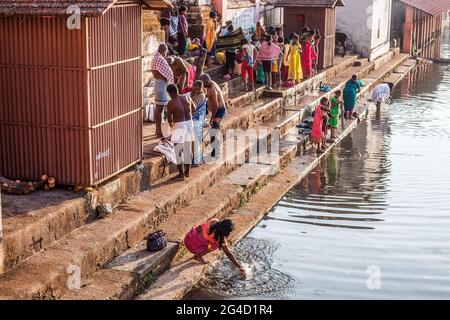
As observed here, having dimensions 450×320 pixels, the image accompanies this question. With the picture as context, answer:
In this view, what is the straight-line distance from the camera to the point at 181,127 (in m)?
11.4

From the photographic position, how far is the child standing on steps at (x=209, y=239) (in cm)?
922

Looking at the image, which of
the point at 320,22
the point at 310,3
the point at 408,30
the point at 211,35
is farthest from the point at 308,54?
the point at 408,30

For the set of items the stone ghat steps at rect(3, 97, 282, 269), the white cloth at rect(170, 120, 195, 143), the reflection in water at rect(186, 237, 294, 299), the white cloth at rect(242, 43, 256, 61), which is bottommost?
the reflection in water at rect(186, 237, 294, 299)

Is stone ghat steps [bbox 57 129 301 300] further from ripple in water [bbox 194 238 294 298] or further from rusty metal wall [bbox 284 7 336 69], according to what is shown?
rusty metal wall [bbox 284 7 336 69]

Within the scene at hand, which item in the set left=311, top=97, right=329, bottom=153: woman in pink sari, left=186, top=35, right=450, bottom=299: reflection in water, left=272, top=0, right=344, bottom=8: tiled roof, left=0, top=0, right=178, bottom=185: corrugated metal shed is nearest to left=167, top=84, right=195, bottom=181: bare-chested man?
left=0, top=0, right=178, bottom=185: corrugated metal shed

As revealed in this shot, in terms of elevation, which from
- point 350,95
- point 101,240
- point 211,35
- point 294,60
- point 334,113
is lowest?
point 101,240

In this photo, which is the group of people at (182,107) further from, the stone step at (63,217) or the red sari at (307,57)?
the red sari at (307,57)

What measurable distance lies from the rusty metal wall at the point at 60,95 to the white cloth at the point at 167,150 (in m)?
1.39

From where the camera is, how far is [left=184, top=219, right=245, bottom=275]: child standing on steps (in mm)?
9219

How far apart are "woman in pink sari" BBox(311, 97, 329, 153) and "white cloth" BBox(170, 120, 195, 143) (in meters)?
5.23

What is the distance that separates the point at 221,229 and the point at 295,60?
12.0m

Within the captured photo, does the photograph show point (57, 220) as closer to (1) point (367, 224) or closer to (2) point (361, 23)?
(1) point (367, 224)

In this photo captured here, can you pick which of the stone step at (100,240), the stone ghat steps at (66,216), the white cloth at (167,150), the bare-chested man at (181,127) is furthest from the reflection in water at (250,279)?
the white cloth at (167,150)
